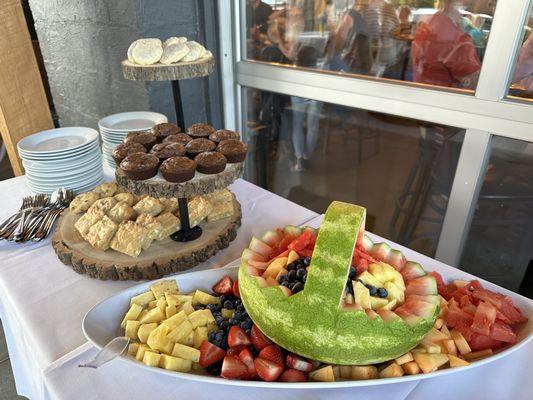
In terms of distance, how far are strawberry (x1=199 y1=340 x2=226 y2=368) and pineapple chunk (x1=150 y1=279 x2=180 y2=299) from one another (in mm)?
172

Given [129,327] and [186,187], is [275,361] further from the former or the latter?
[186,187]

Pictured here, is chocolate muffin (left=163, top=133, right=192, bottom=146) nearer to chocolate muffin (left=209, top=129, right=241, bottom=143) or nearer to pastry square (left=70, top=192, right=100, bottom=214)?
chocolate muffin (left=209, top=129, right=241, bottom=143)

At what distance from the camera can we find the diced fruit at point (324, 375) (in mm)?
675

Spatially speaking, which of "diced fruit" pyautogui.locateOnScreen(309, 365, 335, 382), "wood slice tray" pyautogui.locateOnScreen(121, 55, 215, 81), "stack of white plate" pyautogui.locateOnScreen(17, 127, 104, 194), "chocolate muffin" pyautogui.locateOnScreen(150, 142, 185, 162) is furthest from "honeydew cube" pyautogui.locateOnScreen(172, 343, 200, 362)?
"stack of white plate" pyautogui.locateOnScreen(17, 127, 104, 194)

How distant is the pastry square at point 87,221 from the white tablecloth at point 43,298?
3.9 inches

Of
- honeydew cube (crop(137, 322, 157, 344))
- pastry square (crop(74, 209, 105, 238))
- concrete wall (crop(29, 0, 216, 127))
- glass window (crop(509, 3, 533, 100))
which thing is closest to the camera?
honeydew cube (crop(137, 322, 157, 344))

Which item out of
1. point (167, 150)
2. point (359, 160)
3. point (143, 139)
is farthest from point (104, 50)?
point (359, 160)

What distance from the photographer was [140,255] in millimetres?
999

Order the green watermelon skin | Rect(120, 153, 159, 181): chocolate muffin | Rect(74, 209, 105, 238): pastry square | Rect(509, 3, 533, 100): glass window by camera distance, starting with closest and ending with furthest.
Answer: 1. the green watermelon skin
2. Rect(120, 153, 159, 181): chocolate muffin
3. Rect(74, 209, 105, 238): pastry square
4. Rect(509, 3, 533, 100): glass window

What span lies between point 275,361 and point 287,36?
70.7 inches

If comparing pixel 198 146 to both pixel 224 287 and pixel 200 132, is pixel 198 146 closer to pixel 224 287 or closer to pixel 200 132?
pixel 200 132

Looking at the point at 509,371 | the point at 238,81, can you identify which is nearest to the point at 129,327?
the point at 509,371

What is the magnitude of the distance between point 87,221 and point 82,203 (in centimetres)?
13

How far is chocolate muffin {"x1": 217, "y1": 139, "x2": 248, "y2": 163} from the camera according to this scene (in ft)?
3.09
